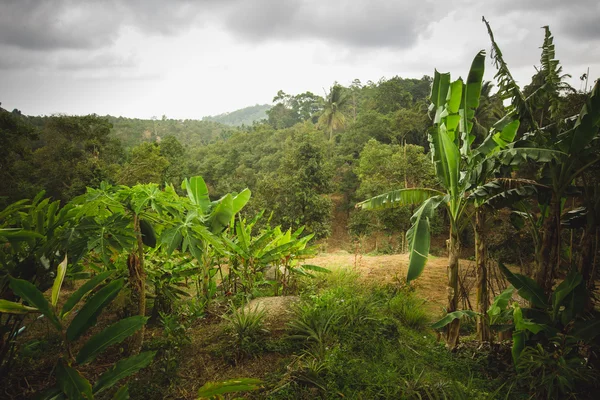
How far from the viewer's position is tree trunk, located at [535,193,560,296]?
127 inches

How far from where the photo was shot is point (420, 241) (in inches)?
135

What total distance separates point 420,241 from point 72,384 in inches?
128

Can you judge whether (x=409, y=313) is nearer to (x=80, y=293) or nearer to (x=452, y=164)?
(x=452, y=164)

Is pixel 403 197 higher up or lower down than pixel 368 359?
higher up

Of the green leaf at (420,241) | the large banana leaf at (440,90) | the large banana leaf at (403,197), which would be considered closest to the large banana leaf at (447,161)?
the green leaf at (420,241)

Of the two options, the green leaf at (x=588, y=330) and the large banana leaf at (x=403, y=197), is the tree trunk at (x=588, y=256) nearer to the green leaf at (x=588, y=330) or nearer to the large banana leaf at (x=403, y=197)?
the green leaf at (x=588, y=330)

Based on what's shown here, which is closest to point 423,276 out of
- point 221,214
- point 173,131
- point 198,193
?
point 221,214

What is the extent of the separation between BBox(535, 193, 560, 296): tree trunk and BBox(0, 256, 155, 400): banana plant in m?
3.96

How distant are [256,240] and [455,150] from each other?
9.70 ft

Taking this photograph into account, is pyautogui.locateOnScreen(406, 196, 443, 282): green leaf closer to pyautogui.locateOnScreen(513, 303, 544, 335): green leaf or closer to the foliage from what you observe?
pyautogui.locateOnScreen(513, 303, 544, 335): green leaf

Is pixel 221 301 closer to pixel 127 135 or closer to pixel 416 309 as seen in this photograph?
pixel 416 309

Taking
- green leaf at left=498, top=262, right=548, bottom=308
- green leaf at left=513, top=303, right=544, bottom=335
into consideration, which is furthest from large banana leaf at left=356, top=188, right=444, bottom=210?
green leaf at left=513, top=303, right=544, bottom=335

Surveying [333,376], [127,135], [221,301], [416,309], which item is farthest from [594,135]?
[127,135]

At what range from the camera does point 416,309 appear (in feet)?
15.1
